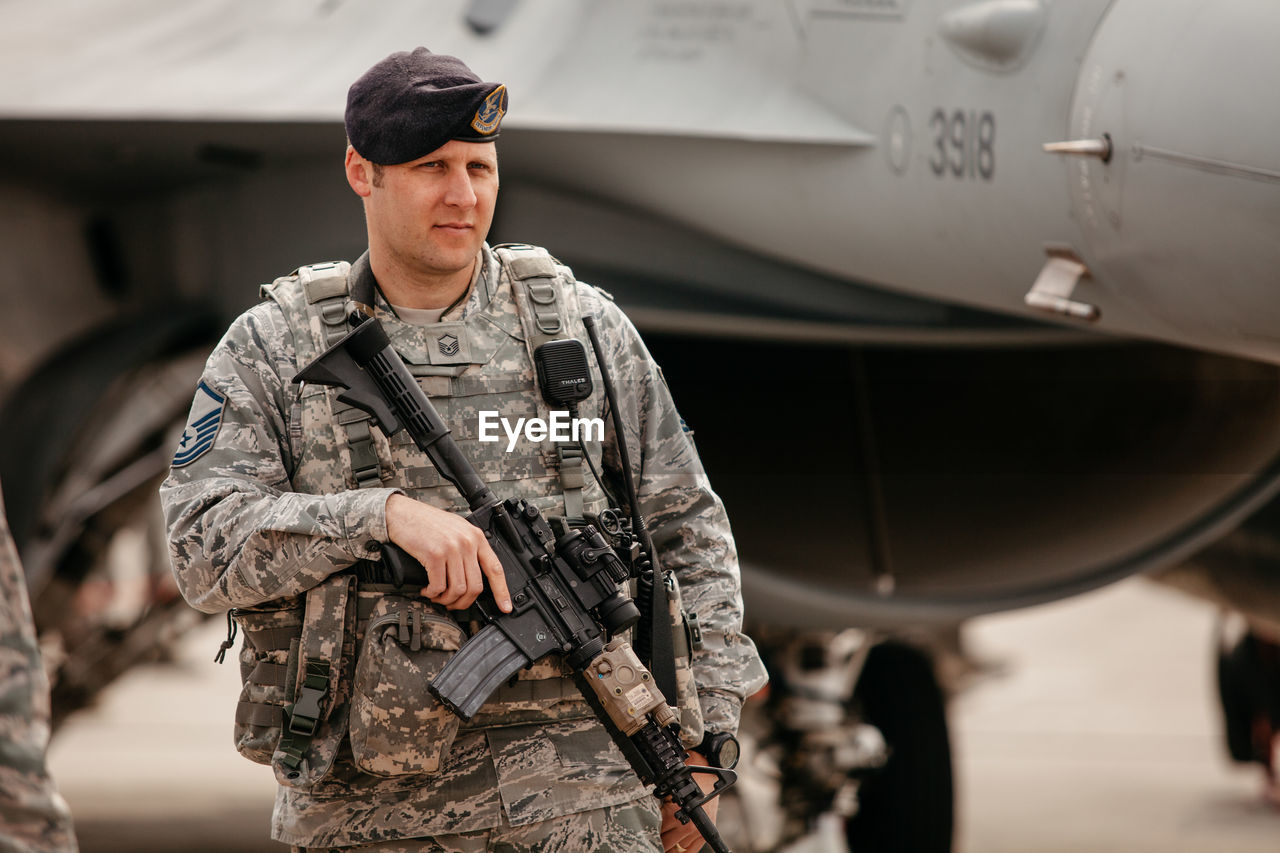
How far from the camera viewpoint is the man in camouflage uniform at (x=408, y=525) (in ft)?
7.29

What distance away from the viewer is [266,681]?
232cm

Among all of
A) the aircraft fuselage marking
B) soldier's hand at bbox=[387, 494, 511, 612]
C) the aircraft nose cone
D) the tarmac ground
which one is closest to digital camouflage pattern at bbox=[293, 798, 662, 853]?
soldier's hand at bbox=[387, 494, 511, 612]

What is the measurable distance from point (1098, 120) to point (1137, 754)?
23.9 ft

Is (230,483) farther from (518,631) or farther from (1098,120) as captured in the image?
(1098,120)

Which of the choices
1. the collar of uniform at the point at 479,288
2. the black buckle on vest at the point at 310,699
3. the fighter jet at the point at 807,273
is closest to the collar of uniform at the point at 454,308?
the collar of uniform at the point at 479,288

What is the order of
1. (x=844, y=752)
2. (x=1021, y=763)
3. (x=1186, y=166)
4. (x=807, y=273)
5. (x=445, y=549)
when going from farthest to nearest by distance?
(x=1021, y=763)
(x=844, y=752)
(x=807, y=273)
(x=1186, y=166)
(x=445, y=549)

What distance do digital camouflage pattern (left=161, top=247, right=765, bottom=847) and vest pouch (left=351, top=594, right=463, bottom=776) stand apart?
18 millimetres

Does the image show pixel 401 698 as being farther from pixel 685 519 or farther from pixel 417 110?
pixel 417 110

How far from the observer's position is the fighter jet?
330 centimetres

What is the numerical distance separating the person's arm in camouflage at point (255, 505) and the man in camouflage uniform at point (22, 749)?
49 centimetres

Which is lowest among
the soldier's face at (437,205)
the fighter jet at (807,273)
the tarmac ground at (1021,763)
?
the tarmac ground at (1021,763)

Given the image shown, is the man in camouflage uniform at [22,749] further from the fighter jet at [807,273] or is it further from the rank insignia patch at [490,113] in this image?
the fighter jet at [807,273]

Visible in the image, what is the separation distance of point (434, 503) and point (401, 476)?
0.19 ft

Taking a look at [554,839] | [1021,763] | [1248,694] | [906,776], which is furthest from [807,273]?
[1021,763]
